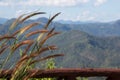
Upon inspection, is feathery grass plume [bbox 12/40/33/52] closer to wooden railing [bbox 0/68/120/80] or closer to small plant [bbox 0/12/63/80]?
small plant [bbox 0/12/63/80]

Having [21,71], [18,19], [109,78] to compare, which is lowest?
[109,78]

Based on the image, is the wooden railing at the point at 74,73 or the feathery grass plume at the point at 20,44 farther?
the wooden railing at the point at 74,73

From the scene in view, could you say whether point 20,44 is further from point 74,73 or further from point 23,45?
point 74,73

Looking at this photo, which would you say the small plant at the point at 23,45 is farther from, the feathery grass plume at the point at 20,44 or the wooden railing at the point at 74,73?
the wooden railing at the point at 74,73

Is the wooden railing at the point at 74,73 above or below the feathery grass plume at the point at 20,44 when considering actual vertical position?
below

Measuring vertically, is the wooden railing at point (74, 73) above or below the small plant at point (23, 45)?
below

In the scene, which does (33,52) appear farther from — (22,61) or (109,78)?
(109,78)

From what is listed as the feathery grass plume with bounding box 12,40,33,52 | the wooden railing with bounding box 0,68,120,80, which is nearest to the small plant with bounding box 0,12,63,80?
the feathery grass plume with bounding box 12,40,33,52

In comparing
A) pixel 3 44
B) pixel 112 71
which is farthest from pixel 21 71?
pixel 112 71

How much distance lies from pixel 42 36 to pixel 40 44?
9 cm

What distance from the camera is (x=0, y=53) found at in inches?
104

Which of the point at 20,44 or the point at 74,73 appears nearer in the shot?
the point at 20,44

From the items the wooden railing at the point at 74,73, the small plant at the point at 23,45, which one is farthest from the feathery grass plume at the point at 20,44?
the wooden railing at the point at 74,73

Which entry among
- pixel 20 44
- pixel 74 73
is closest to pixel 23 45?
pixel 20 44
